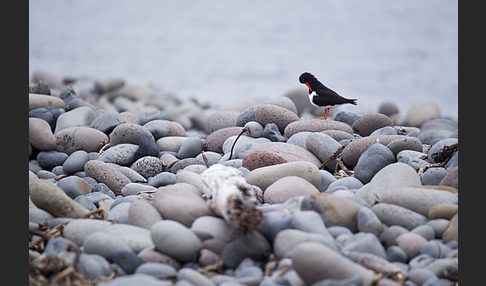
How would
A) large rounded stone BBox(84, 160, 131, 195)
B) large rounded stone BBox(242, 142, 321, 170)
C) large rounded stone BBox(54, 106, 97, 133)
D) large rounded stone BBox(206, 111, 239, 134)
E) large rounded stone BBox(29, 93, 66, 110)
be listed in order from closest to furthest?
large rounded stone BBox(242, 142, 321, 170) → large rounded stone BBox(84, 160, 131, 195) → large rounded stone BBox(54, 106, 97, 133) → large rounded stone BBox(206, 111, 239, 134) → large rounded stone BBox(29, 93, 66, 110)

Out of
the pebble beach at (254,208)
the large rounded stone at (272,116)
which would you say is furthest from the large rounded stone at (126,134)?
the large rounded stone at (272,116)

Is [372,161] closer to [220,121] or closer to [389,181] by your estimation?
[389,181]

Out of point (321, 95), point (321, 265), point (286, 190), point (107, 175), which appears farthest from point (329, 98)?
point (321, 265)

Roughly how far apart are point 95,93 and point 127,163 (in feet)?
22.2

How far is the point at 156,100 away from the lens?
1038 centimetres

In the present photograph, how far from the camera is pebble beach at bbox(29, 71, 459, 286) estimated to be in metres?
2.34

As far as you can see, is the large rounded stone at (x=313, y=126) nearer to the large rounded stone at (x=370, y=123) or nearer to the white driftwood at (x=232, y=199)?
the large rounded stone at (x=370, y=123)

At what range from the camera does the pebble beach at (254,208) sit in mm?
2340

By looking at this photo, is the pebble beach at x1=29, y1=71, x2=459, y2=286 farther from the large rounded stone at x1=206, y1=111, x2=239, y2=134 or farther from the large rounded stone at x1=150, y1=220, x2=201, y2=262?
the large rounded stone at x1=206, y1=111, x2=239, y2=134

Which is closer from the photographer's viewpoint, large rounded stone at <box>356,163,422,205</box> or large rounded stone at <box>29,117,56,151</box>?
large rounded stone at <box>356,163,422,205</box>

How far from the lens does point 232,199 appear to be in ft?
8.02

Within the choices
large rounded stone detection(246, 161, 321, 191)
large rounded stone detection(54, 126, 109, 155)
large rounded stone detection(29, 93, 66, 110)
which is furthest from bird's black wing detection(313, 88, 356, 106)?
large rounded stone detection(29, 93, 66, 110)

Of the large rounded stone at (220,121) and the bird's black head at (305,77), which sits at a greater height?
the bird's black head at (305,77)

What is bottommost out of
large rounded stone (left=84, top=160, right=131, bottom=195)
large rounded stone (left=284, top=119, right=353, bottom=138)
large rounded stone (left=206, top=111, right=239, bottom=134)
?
large rounded stone (left=84, top=160, right=131, bottom=195)
